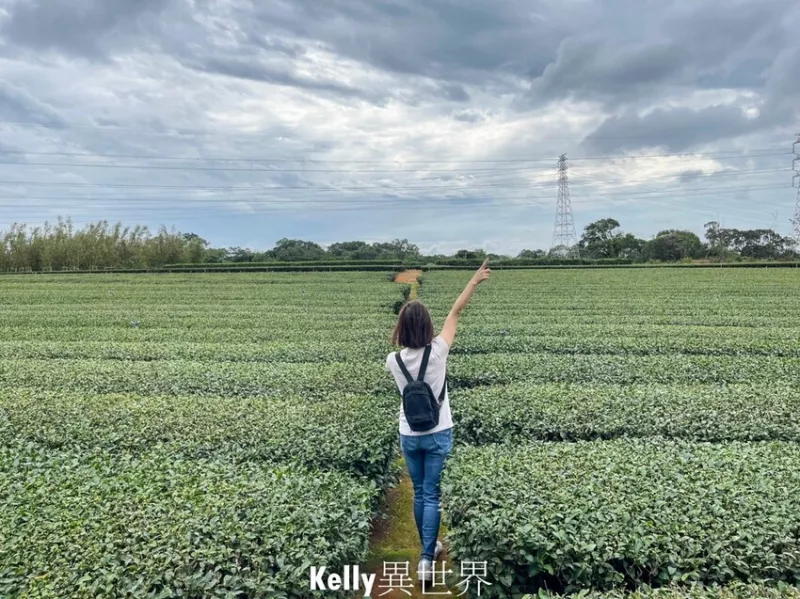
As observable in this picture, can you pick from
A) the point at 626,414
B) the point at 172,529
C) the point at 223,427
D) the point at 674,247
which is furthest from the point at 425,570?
the point at 674,247

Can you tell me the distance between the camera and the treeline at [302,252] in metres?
51.6

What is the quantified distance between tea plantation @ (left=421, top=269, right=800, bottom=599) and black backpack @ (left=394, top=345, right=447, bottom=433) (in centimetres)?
62

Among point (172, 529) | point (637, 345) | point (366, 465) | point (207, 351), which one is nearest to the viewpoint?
point (172, 529)

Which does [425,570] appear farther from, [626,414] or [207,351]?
[207,351]

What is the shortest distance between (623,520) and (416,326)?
1.97 m

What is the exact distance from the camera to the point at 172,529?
3.54 meters

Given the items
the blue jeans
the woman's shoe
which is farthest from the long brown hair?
the woman's shoe

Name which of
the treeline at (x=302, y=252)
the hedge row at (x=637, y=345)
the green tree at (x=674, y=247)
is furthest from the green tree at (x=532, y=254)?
the hedge row at (x=637, y=345)

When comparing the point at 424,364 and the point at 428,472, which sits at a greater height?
the point at 424,364

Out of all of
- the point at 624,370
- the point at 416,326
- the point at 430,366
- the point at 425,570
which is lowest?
the point at 425,570

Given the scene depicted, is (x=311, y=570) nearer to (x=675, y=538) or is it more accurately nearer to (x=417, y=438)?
(x=417, y=438)

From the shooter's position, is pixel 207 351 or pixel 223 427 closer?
pixel 223 427

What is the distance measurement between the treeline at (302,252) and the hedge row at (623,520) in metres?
45.6

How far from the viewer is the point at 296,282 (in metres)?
33.5
